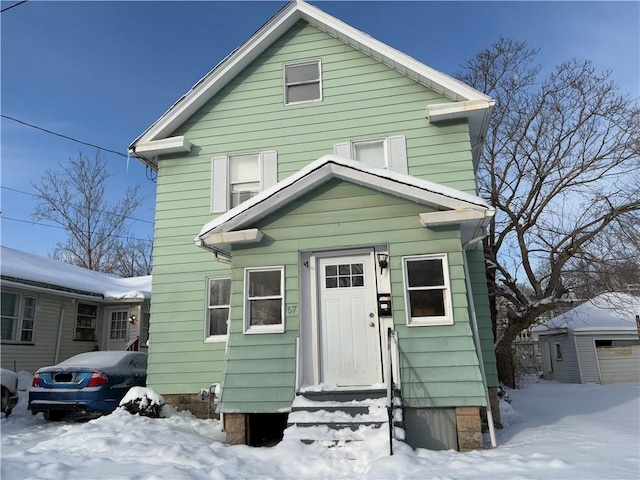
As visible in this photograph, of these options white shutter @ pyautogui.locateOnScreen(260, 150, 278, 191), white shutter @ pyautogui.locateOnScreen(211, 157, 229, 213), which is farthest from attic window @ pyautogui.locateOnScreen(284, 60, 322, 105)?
white shutter @ pyautogui.locateOnScreen(211, 157, 229, 213)

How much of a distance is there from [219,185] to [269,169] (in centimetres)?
124

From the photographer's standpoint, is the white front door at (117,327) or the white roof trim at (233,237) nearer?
the white roof trim at (233,237)

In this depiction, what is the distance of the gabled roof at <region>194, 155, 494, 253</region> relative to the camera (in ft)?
22.1

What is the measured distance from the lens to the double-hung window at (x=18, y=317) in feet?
41.6

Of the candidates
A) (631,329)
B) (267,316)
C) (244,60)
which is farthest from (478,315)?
(631,329)

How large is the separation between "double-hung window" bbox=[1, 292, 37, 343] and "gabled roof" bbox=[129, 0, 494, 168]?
5.93 meters

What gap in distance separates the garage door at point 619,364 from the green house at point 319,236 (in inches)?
680

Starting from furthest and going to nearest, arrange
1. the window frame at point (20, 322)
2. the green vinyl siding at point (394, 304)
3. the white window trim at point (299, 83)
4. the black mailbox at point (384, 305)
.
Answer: the window frame at point (20, 322)
the white window trim at point (299, 83)
the black mailbox at point (384, 305)
the green vinyl siding at point (394, 304)

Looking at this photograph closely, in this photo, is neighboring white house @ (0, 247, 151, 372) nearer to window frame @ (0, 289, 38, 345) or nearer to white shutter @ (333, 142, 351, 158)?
window frame @ (0, 289, 38, 345)

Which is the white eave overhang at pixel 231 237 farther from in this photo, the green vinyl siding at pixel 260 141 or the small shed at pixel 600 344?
the small shed at pixel 600 344

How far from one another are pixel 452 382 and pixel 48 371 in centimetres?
760

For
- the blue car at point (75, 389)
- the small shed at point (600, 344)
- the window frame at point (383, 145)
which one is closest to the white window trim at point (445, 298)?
the window frame at point (383, 145)

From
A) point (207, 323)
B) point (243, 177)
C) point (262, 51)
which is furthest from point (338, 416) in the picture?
point (262, 51)

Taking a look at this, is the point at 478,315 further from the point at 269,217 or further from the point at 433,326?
the point at 269,217
